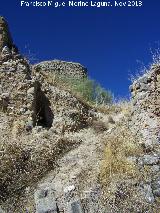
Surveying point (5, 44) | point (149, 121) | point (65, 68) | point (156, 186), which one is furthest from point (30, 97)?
point (65, 68)

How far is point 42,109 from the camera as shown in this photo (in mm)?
13695

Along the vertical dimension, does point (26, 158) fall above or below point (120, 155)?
below

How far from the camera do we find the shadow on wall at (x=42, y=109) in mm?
13271

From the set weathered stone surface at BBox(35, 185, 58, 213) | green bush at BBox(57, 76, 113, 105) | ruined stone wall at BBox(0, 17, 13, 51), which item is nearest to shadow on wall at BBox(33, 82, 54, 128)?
ruined stone wall at BBox(0, 17, 13, 51)

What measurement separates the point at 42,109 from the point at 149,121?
4.17 metres

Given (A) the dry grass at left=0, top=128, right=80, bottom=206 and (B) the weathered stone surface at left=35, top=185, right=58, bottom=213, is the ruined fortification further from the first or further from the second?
(B) the weathered stone surface at left=35, top=185, right=58, bottom=213

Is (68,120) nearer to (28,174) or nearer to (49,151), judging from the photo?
(49,151)

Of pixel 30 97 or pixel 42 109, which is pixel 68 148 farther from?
pixel 42 109

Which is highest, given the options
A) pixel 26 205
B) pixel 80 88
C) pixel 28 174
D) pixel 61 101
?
pixel 80 88

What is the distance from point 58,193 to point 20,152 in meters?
1.60

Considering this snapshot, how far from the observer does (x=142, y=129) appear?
10.5 m

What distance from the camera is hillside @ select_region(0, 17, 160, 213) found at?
8742mm

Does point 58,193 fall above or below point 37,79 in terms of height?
below

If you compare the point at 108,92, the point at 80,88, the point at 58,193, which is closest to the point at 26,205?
the point at 58,193
